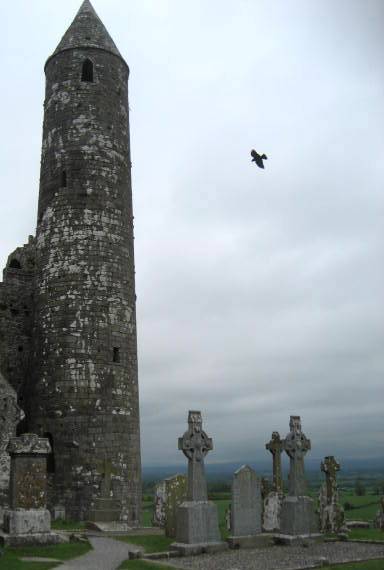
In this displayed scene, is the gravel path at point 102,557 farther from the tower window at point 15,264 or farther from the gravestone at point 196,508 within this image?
the tower window at point 15,264

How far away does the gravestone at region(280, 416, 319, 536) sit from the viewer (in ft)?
48.3

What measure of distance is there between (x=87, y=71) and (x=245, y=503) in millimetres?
18806

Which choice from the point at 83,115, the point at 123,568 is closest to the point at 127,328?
the point at 83,115

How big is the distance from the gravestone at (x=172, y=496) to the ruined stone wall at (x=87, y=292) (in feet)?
12.9

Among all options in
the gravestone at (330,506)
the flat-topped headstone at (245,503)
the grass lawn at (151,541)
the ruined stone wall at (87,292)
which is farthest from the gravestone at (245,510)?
the ruined stone wall at (87,292)

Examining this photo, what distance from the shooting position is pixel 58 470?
21.8 metres

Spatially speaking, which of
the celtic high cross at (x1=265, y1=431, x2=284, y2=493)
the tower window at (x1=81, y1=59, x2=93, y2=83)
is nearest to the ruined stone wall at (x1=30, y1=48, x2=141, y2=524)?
the tower window at (x1=81, y1=59, x2=93, y2=83)

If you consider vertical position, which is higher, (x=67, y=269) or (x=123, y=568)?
(x=67, y=269)

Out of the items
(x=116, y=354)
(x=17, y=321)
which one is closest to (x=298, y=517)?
(x=116, y=354)

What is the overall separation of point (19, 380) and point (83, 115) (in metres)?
10.7

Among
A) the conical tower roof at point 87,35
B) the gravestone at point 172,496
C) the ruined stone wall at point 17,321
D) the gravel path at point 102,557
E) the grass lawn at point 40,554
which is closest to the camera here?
the grass lawn at point 40,554

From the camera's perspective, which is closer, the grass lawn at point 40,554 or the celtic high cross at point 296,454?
the grass lawn at point 40,554

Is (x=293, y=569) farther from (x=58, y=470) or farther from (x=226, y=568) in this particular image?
(x=58, y=470)

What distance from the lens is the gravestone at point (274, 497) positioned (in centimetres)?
1822
